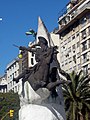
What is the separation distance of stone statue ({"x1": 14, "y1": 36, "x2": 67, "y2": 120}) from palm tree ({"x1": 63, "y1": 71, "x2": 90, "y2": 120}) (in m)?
30.2

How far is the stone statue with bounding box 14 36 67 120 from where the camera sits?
37.1 feet

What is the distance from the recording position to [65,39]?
7944 centimetres

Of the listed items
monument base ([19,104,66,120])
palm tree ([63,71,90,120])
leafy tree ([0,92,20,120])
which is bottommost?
monument base ([19,104,66,120])

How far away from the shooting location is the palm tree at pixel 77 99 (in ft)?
138

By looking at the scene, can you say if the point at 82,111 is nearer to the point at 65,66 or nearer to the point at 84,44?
the point at 84,44

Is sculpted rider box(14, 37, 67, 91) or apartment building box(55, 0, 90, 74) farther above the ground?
apartment building box(55, 0, 90, 74)

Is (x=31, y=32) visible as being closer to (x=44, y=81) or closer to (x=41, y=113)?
(x=44, y=81)

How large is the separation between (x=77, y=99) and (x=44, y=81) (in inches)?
1250

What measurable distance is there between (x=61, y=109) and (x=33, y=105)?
84 centimetres

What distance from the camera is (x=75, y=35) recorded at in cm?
7400

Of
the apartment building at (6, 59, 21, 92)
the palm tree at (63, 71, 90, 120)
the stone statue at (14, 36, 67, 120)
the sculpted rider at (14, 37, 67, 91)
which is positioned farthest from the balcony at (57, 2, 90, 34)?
the stone statue at (14, 36, 67, 120)

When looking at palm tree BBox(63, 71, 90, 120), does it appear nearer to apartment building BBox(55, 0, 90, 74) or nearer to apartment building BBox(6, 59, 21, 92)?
apartment building BBox(55, 0, 90, 74)

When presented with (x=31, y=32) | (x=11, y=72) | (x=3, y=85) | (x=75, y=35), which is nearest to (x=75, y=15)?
(x=75, y=35)

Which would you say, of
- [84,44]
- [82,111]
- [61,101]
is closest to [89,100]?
[82,111]
